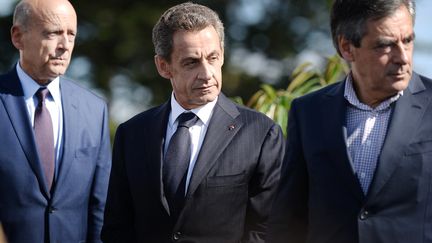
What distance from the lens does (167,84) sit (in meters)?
13.7

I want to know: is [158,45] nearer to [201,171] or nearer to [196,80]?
[196,80]

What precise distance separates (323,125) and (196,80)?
75 cm

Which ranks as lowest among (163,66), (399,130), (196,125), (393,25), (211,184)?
(211,184)

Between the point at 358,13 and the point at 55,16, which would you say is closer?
the point at 358,13

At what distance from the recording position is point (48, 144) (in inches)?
236

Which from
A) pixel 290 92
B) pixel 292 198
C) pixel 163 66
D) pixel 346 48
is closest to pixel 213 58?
pixel 163 66

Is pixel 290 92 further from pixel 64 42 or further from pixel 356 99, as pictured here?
pixel 356 99

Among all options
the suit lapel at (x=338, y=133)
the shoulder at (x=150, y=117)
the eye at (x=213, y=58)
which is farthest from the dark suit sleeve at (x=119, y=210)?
the suit lapel at (x=338, y=133)

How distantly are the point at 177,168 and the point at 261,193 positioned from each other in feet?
1.31

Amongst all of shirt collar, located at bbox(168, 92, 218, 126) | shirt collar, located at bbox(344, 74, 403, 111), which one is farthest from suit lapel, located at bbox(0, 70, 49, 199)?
shirt collar, located at bbox(344, 74, 403, 111)

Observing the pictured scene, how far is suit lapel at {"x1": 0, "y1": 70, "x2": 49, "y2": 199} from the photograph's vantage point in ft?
19.4

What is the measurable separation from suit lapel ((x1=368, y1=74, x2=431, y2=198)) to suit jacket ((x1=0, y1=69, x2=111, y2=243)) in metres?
1.82

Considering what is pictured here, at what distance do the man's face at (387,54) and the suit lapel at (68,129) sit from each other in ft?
5.77

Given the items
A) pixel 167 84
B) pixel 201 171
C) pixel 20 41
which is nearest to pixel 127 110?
pixel 167 84
